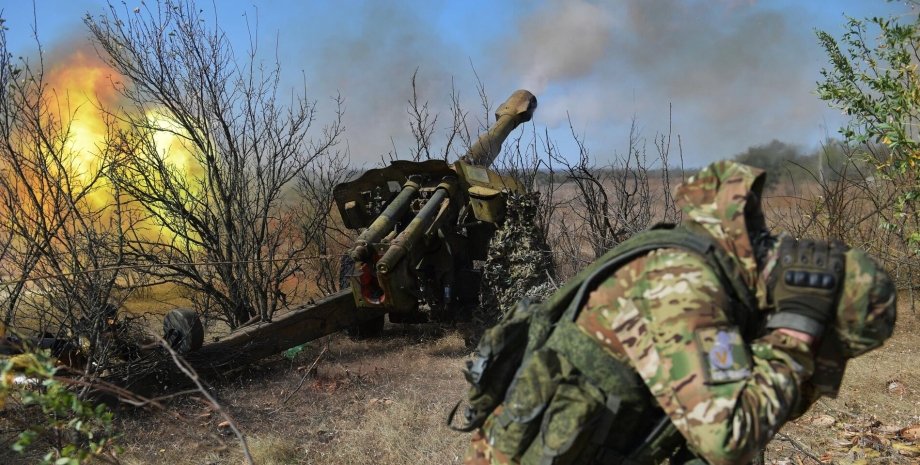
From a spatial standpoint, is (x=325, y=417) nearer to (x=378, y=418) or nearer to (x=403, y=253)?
(x=378, y=418)

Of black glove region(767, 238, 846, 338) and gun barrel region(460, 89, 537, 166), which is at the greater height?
gun barrel region(460, 89, 537, 166)

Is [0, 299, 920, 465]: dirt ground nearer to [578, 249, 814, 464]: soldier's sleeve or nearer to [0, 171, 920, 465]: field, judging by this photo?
[0, 171, 920, 465]: field

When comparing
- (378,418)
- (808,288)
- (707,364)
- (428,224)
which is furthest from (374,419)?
(808,288)

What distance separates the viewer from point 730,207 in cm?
200

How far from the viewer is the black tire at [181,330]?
5.37 metres

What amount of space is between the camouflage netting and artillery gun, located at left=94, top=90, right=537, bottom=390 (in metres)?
0.15

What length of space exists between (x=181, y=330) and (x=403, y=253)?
6.22 feet

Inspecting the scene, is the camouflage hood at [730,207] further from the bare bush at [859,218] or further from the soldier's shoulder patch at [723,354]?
the bare bush at [859,218]

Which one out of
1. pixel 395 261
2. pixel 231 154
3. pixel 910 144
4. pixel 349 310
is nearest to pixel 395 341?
pixel 349 310

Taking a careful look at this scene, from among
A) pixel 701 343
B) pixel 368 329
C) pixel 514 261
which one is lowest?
pixel 368 329

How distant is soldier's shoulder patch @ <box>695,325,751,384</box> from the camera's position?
5.95 feet

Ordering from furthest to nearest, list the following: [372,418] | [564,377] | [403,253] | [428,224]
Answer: [428,224] → [403,253] → [372,418] → [564,377]

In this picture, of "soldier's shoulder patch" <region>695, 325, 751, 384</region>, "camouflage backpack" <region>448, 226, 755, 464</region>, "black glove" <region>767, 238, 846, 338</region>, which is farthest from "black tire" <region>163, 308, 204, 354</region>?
"black glove" <region>767, 238, 846, 338</region>

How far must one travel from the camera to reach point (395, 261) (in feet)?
20.3
